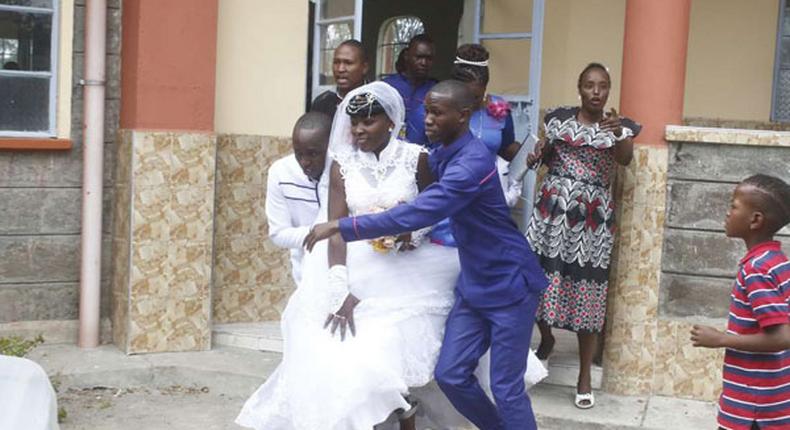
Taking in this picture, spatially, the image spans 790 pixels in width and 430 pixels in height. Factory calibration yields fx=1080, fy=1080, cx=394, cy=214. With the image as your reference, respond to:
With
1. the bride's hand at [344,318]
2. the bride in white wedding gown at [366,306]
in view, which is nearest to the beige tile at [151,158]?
the bride in white wedding gown at [366,306]

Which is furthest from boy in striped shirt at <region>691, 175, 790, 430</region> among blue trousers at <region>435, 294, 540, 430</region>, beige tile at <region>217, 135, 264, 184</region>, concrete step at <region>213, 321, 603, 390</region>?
beige tile at <region>217, 135, 264, 184</region>

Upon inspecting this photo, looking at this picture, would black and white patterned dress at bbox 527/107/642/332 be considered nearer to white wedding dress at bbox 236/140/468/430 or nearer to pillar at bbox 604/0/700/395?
pillar at bbox 604/0/700/395

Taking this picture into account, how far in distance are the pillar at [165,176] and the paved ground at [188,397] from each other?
10.0 inches

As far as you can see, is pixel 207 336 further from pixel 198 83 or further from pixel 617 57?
pixel 617 57

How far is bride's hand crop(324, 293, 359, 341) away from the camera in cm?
472

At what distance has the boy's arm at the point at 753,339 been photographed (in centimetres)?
378

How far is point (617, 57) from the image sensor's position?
28.3 feet

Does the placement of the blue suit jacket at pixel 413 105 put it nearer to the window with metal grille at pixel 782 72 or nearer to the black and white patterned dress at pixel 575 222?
the black and white patterned dress at pixel 575 222

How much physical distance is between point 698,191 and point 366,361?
256 centimetres

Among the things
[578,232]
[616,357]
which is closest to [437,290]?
[578,232]

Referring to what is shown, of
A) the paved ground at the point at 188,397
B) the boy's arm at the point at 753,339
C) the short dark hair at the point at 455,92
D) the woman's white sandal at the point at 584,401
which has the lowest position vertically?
the paved ground at the point at 188,397

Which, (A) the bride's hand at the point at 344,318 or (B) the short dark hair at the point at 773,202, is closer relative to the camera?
(B) the short dark hair at the point at 773,202

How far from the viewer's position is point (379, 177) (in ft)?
16.0

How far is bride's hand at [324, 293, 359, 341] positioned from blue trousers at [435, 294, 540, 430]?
434mm
